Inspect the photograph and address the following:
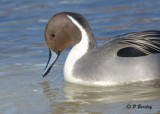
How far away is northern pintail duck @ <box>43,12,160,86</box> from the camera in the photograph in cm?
571

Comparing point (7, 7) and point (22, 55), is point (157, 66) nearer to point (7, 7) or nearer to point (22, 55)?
point (22, 55)

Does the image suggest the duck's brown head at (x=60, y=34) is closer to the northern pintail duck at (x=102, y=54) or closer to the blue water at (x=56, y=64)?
the northern pintail duck at (x=102, y=54)

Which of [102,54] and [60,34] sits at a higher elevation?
[60,34]

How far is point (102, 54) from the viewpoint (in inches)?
230

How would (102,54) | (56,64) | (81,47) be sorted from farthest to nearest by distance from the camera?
(56,64) < (81,47) < (102,54)

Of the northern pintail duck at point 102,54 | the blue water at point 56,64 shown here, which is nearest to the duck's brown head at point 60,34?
the northern pintail duck at point 102,54

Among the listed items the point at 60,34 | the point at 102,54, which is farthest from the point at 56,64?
the point at 102,54

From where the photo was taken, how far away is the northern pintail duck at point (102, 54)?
5.71 meters

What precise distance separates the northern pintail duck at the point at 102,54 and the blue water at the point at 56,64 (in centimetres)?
13

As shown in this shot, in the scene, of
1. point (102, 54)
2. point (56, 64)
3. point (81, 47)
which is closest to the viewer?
→ point (102, 54)

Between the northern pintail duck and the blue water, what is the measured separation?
0.13 m

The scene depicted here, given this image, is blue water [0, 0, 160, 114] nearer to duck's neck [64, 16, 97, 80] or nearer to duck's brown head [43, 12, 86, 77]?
duck's neck [64, 16, 97, 80]

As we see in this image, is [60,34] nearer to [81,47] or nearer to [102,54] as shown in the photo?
[81,47]

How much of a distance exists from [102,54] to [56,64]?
1.38m
